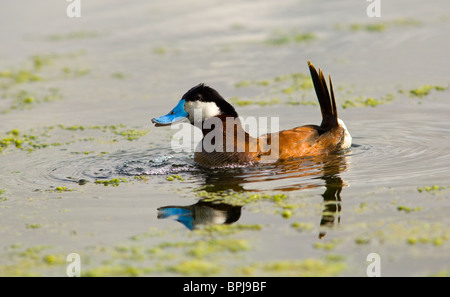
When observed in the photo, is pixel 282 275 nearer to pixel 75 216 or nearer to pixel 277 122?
pixel 75 216

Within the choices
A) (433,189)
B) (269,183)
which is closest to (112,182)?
(269,183)

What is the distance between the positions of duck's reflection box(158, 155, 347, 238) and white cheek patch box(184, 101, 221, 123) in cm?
68

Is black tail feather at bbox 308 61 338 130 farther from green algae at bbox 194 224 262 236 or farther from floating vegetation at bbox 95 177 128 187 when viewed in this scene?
green algae at bbox 194 224 262 236

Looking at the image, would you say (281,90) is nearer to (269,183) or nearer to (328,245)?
(269,183)

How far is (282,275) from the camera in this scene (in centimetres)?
511

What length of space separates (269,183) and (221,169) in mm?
897

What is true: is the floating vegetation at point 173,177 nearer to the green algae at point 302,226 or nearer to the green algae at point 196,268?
the green algae at point 302,226

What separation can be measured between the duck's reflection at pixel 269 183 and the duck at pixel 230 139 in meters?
0.13

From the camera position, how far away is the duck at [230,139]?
8.20 metres

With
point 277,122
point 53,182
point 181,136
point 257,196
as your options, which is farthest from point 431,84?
point 53,182

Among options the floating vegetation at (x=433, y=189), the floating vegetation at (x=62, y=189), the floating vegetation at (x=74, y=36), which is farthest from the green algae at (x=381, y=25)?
the floating vegetation at (x=62, y=189)

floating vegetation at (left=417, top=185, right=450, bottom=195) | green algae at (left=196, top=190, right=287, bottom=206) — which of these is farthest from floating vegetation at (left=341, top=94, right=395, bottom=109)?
green algae at (left=196, top=190, right=287, bottom=206)

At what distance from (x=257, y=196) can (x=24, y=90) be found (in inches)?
270

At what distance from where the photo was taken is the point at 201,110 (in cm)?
833
